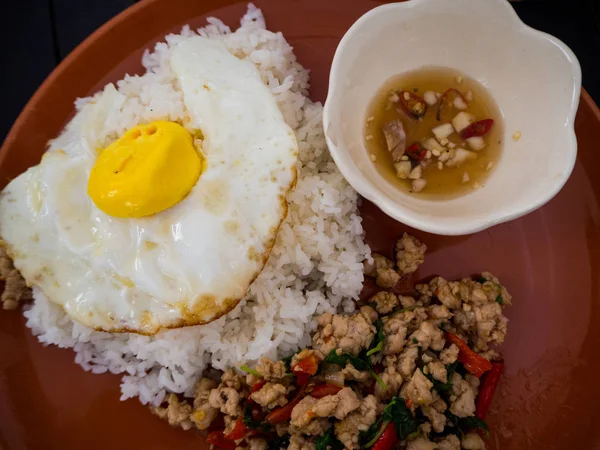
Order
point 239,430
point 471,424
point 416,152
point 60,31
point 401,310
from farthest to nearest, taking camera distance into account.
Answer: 1. point 60,31
2. point 416,152
3. point 401,310
4. point 471,424
5. point 239,430

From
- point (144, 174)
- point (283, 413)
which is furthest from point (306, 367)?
point (144, 174)

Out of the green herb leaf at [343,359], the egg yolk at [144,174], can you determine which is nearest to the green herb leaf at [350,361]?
the green herb leaf at [343,359]

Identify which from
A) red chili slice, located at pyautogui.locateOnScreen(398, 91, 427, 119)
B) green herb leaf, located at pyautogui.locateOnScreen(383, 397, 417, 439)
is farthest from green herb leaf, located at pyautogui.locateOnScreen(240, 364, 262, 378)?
red chili slice, located at pyautogui.locateOnScreen(398, 91, 427, 119)

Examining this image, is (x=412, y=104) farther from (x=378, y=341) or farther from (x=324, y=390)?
(x=324, y=390)

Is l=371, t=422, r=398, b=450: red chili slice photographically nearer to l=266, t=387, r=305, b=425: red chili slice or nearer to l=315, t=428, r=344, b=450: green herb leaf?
l=315, t=428, r=344, b=450: green herb leaf

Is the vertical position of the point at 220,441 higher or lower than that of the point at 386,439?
lower

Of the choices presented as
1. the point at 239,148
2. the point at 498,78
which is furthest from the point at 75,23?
the point at 498,78

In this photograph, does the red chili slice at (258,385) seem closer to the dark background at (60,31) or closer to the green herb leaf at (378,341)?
the green herb leaf at (378,341)
